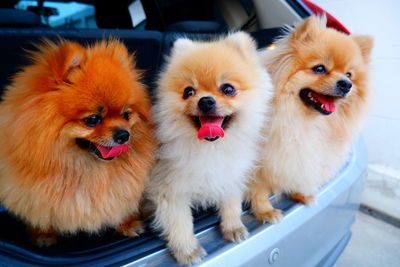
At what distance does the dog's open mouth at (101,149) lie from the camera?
1.19m

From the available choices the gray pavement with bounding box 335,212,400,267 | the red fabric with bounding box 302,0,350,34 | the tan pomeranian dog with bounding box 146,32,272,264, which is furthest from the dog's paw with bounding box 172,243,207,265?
the gray pavement with bounding box 335,212,400,267

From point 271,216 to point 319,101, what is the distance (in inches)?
24.1

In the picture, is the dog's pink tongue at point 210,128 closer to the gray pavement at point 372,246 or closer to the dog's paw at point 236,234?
the dog's paw at point 236,234

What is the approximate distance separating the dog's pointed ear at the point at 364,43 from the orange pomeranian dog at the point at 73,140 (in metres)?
1.18

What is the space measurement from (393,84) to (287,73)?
2156 mm

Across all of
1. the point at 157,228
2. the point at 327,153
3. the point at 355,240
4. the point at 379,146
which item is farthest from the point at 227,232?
the point at 379,146

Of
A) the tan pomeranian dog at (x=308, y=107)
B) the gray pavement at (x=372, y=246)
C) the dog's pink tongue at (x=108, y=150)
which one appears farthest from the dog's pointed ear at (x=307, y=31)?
→ the gray pavement at (x=372, y=246)

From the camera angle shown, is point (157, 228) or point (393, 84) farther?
point (393, 84)

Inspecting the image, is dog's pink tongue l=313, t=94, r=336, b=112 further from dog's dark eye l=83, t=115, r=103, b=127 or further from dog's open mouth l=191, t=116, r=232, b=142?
dog's dark eye l=83, t=115, r=103, b=127

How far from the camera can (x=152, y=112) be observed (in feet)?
4.48

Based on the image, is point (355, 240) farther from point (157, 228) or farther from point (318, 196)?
point (157, 228)

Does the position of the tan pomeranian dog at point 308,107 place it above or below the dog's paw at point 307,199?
above

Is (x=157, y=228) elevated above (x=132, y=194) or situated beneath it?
situated beneath

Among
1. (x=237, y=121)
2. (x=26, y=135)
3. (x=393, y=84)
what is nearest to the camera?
(x=26, y=135)
